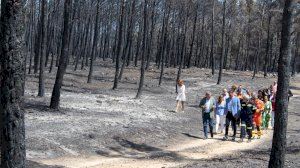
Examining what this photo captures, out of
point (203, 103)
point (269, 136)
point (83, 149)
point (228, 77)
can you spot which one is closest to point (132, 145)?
point (83, 149)

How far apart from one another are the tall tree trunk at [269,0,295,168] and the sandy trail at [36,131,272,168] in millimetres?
3567

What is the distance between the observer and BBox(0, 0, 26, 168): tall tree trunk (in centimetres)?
737

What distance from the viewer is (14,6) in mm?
7371

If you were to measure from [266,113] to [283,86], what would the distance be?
10658mm

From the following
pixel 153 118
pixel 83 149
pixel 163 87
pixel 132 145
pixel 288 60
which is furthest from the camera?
pixel 163 87

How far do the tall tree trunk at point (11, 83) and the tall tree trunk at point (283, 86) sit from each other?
300 inches

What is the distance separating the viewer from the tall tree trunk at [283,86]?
500 inches

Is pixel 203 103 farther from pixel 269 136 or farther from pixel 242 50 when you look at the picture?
pixel 242 50

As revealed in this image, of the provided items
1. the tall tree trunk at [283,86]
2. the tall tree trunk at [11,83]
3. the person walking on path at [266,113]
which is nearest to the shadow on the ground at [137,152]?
the tall tree trunk at [283,86]

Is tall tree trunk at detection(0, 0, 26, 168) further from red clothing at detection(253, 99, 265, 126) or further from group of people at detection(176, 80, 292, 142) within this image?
red clothing at detection(253, 99, 265, 126)

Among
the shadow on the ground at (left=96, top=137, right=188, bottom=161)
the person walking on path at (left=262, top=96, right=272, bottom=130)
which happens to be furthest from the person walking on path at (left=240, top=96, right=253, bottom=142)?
the shadow on the ground at (left=96, top=137, right=188, bottom=161)

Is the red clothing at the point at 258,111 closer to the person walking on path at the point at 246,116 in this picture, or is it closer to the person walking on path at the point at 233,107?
the person walking on path at the point at 246,116

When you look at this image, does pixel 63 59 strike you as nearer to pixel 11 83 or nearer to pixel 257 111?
pixel 257 111

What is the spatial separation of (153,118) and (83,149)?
24.8 feet
